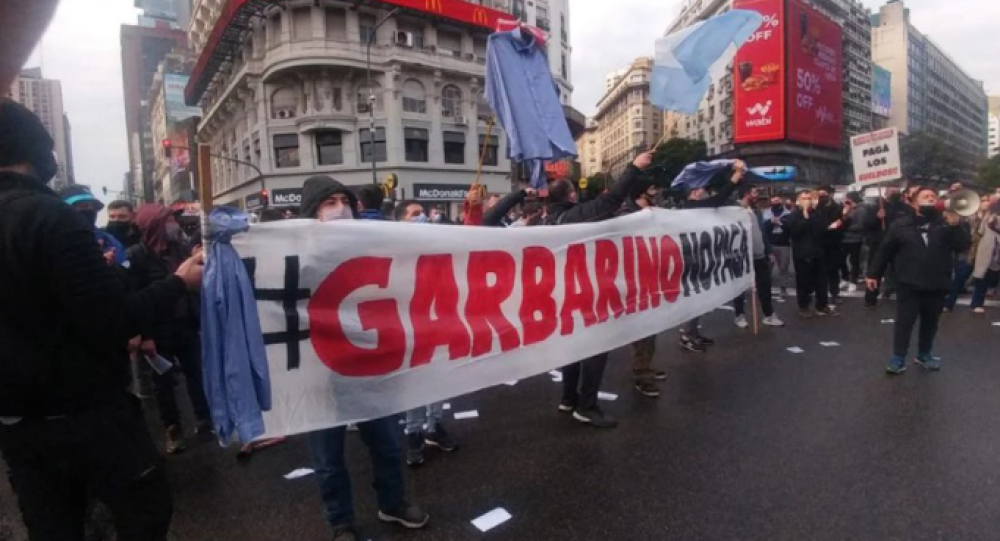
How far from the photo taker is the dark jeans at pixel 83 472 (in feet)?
5.92

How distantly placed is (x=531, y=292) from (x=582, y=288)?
49cm

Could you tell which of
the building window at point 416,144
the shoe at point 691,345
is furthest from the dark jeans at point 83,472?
the building window at point 416,144

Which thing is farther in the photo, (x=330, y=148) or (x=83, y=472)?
(x=330, y=148)

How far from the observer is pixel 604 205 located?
4395mm

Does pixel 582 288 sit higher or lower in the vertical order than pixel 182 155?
lower

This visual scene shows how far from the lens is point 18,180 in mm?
1756

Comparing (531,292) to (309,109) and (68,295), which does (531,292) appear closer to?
(68,295)

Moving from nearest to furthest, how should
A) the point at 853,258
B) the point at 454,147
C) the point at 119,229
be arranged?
the point at 119,229, the point at 853,258, the point at 454,147

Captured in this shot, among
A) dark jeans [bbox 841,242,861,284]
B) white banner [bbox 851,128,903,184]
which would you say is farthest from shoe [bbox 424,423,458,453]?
white banner [bbox 851,128,903,184]

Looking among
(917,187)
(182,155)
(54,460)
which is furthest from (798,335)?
(182,155)

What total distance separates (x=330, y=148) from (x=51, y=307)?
109 ft

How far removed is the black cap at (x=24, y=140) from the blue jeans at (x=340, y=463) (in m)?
1.55

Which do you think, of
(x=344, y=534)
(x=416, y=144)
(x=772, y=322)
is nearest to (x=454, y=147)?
(x=416, y=144)

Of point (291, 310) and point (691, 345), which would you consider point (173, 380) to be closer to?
point (291, 310)
